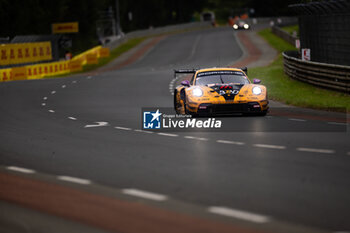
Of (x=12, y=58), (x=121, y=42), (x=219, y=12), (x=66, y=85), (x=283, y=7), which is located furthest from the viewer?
(x=219, y=12)

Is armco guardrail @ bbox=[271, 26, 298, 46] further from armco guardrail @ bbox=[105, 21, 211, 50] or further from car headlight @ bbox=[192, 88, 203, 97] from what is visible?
car headlight @ bbox=[192, 88, 203, 97]

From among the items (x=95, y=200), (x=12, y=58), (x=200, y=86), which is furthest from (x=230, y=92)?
(x=12, y=58)

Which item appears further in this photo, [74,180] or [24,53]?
[24,53]

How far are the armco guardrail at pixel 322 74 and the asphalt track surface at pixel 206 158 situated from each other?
451 cm

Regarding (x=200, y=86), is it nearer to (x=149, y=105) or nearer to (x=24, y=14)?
(x=149, y=105)

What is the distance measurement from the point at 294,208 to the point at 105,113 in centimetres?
1231

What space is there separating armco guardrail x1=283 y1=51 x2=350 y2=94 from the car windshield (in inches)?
207

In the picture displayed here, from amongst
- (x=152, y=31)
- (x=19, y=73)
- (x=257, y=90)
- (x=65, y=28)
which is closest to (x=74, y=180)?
(x=257, y=90)

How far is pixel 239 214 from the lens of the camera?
7.70 metres

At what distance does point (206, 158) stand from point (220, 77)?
695 centimetres

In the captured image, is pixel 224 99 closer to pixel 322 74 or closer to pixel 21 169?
pixel 21 169

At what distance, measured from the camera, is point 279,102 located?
22.7m

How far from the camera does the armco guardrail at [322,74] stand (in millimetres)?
22469

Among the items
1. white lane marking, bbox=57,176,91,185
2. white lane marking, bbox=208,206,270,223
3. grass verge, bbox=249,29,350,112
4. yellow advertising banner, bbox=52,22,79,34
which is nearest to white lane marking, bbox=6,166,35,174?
white lane marking, bbox=57,176,91,185
